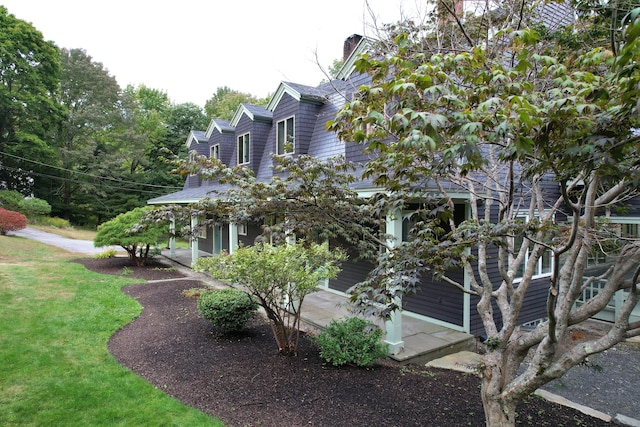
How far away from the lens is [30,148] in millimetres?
28141

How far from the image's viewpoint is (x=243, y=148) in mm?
14656

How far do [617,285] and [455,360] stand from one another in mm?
3670

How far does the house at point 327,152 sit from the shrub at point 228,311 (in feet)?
4.22

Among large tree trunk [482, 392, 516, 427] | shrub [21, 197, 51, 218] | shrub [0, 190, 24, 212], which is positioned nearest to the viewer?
large tree trunk [482, 392, 516, 427]

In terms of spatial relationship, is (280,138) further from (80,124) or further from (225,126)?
(80,124)

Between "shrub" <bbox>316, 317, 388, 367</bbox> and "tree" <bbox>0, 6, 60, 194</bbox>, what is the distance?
31.7 meters

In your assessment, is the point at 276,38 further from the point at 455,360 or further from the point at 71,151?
the point at 71,151

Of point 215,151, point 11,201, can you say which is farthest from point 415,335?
point 11,201

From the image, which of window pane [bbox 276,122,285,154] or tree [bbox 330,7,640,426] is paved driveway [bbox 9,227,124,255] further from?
tree [bbox 330,7,640,426]

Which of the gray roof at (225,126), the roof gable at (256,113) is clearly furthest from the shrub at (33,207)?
the roof gable at (256,113)

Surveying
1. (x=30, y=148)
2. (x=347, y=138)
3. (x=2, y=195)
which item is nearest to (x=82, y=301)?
(x=347, y=138)

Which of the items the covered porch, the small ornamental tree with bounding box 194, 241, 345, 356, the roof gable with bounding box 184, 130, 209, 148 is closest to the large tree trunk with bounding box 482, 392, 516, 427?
the covered porch

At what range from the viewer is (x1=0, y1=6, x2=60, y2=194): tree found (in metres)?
26.8

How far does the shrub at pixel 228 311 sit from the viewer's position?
621 cm
